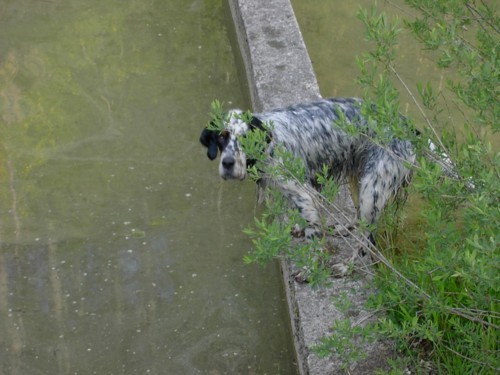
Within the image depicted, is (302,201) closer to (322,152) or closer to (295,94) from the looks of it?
(322,152)

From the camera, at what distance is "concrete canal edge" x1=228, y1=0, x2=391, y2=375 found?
4109mm

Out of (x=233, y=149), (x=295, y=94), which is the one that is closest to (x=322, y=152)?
(x=233, y=149)

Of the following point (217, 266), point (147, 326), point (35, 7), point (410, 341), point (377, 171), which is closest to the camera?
point (410, 341)

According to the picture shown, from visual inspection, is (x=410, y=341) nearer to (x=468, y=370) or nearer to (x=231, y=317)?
(x=468, y=370)

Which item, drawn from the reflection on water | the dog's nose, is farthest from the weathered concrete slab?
the dog's nose

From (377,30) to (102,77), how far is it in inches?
181

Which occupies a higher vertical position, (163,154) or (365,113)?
(365,113)

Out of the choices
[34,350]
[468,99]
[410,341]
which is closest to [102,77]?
[34,350]

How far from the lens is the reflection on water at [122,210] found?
16.6 ft

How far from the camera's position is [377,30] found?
3260mm

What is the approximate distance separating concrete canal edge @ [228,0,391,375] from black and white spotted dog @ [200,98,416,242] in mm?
467

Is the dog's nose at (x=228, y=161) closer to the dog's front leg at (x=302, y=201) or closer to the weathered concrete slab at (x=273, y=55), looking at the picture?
the dog's front leg at (x=302, y=201)

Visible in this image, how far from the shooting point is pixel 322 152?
5.15m

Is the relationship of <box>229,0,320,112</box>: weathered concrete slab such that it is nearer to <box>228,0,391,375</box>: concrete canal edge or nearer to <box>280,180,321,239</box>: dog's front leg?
<box>228,0,391,375</box>: concrete canal edge
